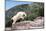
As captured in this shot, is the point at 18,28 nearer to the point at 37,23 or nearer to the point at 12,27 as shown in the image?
the point at 12,27

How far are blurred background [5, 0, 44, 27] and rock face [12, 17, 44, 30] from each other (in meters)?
0.05

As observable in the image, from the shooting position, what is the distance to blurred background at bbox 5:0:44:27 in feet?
4.16

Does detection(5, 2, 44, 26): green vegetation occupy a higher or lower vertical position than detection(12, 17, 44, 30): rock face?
higher

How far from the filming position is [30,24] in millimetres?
1298

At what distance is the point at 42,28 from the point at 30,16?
23cm

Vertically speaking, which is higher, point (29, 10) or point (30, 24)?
point (29, 10)

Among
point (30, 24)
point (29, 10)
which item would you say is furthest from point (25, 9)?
point (30, 24)

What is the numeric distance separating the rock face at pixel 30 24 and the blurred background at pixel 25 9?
5 cm

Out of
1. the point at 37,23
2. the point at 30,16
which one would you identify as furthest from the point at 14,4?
the point at 37,23

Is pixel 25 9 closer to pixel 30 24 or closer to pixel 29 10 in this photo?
pixel 29 10

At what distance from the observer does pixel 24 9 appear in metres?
1.30

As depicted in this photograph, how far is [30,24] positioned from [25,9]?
20cm

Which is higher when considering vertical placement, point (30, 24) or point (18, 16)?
point (18, 16)
